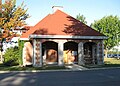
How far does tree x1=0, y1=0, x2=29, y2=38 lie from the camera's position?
122ft

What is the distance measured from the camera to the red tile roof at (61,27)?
95.7ft

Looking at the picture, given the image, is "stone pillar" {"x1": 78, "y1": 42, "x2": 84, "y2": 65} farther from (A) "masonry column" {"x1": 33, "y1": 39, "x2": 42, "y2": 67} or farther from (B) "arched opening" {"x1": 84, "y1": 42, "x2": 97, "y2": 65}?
(A) "masonry column" {"x1": 33, "y1": 39, "x2": 42, "y2": 67}

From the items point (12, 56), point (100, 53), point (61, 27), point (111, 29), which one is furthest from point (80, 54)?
point (111, 29)

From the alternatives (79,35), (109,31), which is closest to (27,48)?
(79,35)

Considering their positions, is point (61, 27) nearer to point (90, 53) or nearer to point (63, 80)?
point (90, 53)

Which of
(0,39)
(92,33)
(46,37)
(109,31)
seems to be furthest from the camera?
(109,31)

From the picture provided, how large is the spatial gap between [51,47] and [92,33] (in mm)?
5646

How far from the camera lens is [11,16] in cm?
3884

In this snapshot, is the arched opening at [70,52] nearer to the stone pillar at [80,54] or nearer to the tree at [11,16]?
the stone pillar at [80,54]

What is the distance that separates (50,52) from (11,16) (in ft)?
37.1

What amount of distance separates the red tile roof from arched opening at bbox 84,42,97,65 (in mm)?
2196

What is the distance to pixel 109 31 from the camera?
68.4 meters

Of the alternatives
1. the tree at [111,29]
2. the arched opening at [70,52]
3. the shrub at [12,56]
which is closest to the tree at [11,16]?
the shrub at [12,56]

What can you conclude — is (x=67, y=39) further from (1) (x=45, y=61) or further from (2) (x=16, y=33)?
(2) (x=16, y=33)
